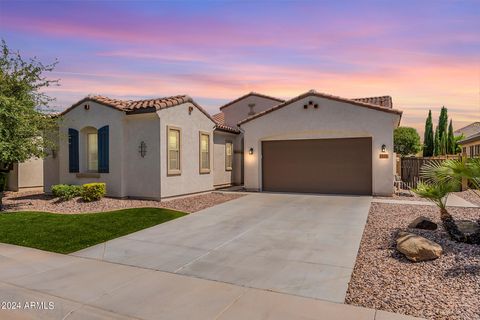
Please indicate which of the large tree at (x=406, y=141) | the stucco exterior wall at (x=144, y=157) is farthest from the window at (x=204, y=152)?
the large tree at (x=406, y=141)

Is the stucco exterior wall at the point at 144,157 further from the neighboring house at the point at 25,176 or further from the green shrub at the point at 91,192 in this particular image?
the neighboring house at the point at 25,176

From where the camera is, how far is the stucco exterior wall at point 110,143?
13109 millimetres

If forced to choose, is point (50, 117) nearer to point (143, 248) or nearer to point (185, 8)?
point (185, 8)

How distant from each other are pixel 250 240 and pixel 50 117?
35.5 ft

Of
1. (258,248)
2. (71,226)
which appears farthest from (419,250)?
(71,226)

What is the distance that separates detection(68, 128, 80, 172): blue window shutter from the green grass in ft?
11.9

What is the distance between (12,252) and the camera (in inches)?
260

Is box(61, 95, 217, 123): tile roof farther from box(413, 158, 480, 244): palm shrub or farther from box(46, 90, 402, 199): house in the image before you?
box(413, 158, 480, 244): palm shrub

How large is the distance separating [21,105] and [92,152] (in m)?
3.71

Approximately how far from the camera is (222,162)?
709 inches

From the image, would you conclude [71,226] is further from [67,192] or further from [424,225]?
[424,225]

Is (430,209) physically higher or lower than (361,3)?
lower

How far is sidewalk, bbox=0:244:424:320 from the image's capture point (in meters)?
3.85

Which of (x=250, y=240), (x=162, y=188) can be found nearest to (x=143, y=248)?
(x=250, y=240)
